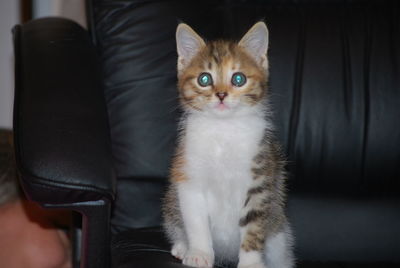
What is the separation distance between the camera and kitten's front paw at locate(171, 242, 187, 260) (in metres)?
1.49

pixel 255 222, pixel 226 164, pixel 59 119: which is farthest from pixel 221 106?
pixel 59 119

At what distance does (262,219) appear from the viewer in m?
1.49

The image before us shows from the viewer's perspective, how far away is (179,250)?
4.99 feet

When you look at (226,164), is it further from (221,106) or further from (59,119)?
(59,119)

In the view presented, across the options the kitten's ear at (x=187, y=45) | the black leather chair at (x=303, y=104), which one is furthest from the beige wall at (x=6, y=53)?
the kitten's ear at (x=187, y=45)

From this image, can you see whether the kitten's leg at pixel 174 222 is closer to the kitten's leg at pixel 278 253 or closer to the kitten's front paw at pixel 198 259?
the kitten's front paw at pixel 198 259

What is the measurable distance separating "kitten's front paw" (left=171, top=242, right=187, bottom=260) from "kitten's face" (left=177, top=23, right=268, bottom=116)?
0.40 m

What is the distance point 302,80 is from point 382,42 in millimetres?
329

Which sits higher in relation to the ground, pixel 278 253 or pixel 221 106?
pixel 221 106

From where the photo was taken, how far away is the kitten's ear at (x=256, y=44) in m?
1.60

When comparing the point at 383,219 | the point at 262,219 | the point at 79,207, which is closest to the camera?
the point at 79,207

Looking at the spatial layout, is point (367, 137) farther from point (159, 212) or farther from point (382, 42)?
point (159, 212)

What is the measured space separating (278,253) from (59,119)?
2.53 feet

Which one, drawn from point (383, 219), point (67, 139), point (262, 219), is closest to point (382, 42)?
point (383, 219)
